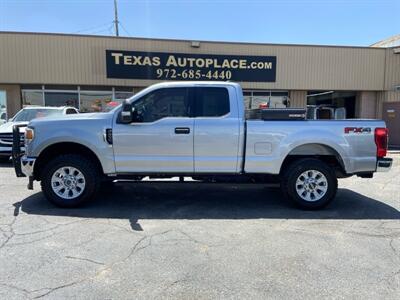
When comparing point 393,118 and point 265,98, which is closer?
point 265,98

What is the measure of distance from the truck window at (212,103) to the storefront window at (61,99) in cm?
1172

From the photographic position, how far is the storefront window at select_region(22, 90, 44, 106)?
15.1m

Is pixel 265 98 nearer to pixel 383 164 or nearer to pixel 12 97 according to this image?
pixel 383 164

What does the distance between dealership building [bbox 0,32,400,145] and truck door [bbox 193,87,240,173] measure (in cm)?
994

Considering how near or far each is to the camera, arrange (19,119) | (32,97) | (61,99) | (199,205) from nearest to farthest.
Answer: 1. (199,205)
2. (19,119)
3. (32,97)
4. (61,99)

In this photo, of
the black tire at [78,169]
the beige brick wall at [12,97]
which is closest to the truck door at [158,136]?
the black tire at [78,169]

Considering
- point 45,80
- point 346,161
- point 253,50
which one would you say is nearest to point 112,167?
point 346,161

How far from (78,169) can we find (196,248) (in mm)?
2587

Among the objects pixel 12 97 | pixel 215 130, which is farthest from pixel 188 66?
pixel 215 130

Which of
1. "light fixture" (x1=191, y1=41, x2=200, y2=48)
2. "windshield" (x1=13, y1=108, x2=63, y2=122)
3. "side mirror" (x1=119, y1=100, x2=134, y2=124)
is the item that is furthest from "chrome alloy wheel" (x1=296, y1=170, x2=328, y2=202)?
"light fixture" (x1=191, y1=41, x2=200, y2=48)

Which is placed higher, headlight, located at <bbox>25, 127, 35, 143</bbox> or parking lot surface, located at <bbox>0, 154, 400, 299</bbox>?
headlight, located at <bbox>25, 127, 35, 143</bbox>

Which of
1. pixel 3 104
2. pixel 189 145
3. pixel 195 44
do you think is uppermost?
pixel 195 44

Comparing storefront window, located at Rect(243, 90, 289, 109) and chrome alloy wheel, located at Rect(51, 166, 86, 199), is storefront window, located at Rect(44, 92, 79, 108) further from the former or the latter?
chrome alloy wheel, located at Rect(51, 166, 86, 199)

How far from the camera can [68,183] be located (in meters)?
5.39
